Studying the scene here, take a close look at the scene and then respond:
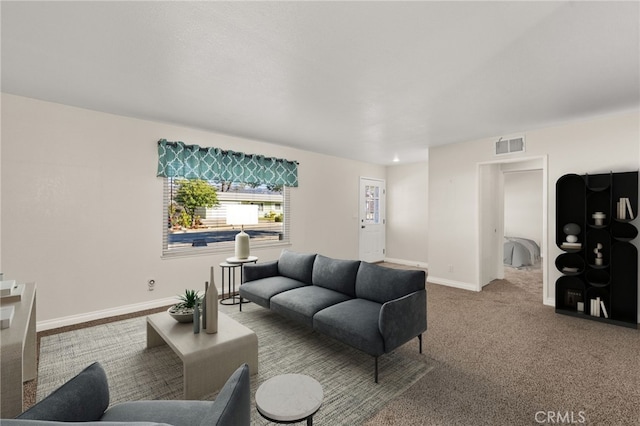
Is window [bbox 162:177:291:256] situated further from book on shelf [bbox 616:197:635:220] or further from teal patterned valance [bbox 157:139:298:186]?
book on shelf [bbox 616:197:635:220]

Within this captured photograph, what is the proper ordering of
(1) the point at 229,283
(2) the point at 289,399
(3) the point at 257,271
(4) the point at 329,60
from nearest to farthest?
(2) the point at 289,399, (4) the point at 329,60, (3) the point at 257,271, (1) the point at 229,283

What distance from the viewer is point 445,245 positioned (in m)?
5.15

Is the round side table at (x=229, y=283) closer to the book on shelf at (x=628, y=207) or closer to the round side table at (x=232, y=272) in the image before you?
the round side table at (x=232, y=272)

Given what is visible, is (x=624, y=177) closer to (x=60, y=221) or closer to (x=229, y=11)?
(x=229, y=11)

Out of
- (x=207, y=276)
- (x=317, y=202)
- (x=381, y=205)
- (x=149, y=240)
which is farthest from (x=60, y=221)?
(x=381, y=205)

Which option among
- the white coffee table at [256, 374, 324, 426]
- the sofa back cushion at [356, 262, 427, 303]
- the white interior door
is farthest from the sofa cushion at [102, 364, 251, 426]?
the white interior door

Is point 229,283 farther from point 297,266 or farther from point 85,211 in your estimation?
point 85,211

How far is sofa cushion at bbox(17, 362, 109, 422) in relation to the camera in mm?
1013

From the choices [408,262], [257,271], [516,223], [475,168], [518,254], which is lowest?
[408,262]

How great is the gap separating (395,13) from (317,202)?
4211 millimetres

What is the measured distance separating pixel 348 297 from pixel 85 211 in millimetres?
3188

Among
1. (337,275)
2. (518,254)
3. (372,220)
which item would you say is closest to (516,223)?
Result: (518,254)

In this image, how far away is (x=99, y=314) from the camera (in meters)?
3.46

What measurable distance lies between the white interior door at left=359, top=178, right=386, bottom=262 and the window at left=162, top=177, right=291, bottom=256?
2186 mm
